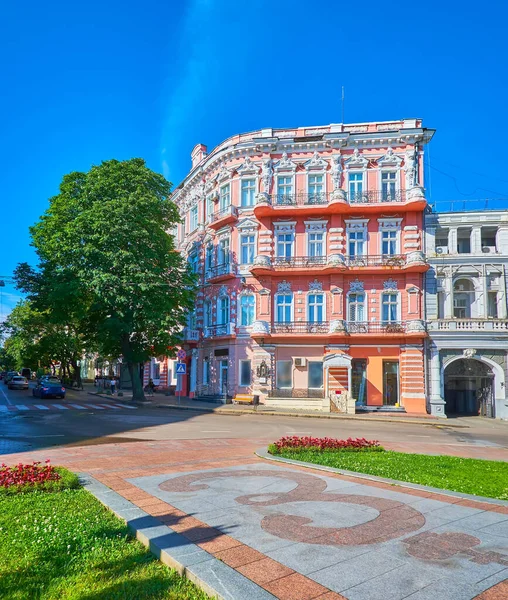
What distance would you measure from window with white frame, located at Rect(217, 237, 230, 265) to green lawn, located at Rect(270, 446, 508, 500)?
2451 cm

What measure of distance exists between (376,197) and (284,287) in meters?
8.40

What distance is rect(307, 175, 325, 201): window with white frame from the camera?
111 ft

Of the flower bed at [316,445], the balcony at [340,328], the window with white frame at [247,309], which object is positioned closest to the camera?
the flower bed at [316,445]

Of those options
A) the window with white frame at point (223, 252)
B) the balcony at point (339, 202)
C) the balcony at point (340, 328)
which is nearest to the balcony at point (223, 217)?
the window with white frame at point (223, 252)

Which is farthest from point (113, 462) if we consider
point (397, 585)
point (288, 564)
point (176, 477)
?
point (397, 585)

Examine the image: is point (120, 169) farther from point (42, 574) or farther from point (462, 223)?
point (42, 574)

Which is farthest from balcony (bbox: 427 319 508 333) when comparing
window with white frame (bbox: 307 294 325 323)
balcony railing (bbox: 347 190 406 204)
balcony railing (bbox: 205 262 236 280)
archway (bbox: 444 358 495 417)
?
balcony railing (bbox: 205 262 236 280)

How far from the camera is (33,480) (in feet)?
27.2

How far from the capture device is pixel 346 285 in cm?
3294

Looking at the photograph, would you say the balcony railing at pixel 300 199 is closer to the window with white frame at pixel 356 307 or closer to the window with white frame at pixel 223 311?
the window with white frame at pixel 356 307

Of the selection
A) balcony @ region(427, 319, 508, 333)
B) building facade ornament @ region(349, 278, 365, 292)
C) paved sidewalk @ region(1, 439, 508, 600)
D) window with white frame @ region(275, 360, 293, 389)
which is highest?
building facade ornament @ region(349, 278, 365, 292)

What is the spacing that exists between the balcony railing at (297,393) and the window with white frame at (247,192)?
42.4ft

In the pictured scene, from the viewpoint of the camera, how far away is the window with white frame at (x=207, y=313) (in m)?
37.9

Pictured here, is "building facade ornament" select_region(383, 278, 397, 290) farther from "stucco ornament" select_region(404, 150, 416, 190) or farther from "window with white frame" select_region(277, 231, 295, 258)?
"window with white frame" select_region(277, 231, 295, 258)
